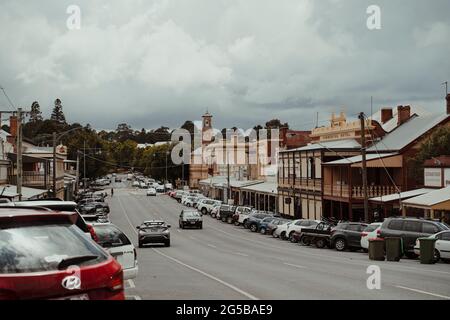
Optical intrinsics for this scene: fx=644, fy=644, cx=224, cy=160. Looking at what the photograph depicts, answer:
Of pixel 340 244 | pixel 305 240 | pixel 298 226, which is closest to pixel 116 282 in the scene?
pixel 340 244

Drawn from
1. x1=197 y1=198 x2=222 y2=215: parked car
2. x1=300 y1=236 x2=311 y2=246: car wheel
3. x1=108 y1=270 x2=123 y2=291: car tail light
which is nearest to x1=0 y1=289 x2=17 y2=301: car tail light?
x1=108 y1=270 x2=123 y2=291: car tail light

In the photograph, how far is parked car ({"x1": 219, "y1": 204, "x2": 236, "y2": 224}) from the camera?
59781mm

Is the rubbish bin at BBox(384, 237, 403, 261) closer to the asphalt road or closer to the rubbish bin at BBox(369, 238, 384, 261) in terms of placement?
the rubbish bin at BBox(369, 238, 384, 261)

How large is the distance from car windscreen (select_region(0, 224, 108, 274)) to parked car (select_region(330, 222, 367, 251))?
2719cm

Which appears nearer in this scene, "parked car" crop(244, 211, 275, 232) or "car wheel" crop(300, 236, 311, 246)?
"car wheel" crop(300, 236, 311, 246)

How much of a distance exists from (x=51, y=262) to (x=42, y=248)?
0.62ft

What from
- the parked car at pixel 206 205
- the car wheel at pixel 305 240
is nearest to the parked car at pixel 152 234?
the car wheel at pixel 305 240

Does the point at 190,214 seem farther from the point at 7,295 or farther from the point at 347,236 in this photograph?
the point at 7,295

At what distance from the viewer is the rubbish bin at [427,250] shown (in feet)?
80.1

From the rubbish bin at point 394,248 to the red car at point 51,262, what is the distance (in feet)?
69.0

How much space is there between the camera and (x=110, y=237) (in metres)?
14.7

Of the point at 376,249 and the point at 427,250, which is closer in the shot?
the point at 427,250

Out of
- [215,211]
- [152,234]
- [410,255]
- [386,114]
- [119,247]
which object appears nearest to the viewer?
[119,247]

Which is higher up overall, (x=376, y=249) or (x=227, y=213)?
(x=376, y=249)
